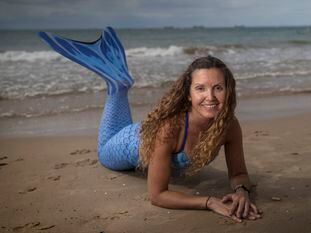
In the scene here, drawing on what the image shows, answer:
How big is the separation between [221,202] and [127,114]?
165 centimetres

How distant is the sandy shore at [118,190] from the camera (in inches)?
102

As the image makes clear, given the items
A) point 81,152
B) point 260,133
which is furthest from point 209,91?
point 260,133

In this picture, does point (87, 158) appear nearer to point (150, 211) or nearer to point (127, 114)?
point (127, 114)

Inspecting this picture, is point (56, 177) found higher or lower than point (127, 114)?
lower

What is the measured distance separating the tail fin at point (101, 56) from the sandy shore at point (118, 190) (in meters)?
A: 0.80

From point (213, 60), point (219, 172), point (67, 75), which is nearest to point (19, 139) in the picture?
point (219, 172)

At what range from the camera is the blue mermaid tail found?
3.61 m

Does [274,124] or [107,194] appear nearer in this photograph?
[107,194]

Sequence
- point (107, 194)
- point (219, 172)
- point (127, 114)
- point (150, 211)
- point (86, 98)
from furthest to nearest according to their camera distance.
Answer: point (86, 98) < point (127, 114) < point (219, 172) < point (107, 194) < point (150, 211)

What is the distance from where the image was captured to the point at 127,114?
4027 millimetres

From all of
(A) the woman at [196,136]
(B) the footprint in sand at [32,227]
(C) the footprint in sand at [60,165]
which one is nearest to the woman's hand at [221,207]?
(A) the woman at [196,136]

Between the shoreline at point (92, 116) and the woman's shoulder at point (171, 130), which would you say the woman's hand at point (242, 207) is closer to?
the woman's shoulder at point (171, 130)

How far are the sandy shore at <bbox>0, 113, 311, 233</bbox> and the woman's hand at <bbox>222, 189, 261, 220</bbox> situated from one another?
0.19ft

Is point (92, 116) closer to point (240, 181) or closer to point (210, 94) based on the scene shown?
point (240, 181)
